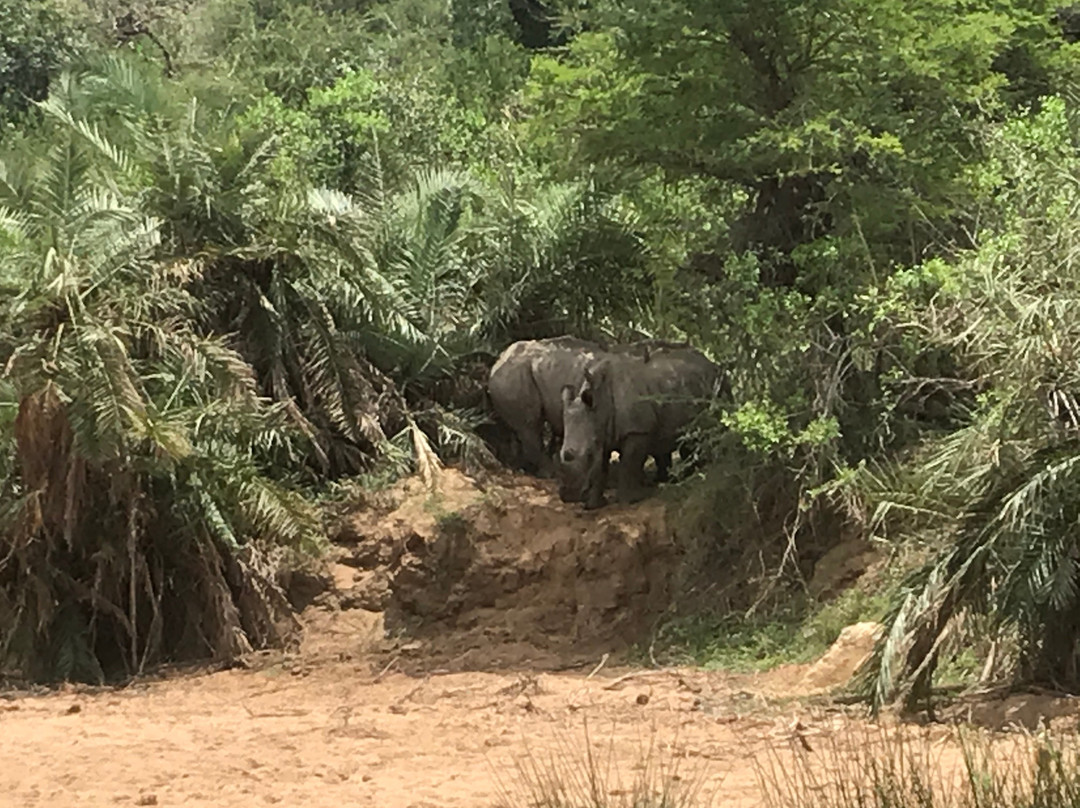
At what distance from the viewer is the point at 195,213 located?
41.3 ft

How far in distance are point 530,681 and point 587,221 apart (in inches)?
226

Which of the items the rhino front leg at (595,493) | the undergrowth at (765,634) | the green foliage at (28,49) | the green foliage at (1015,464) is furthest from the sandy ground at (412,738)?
the green foliage at (28,49)

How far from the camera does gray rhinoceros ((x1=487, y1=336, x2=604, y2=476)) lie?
40.9 ft

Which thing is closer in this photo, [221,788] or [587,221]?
[221,788]

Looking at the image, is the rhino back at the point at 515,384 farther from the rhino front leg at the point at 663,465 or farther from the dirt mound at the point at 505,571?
the rhino front leg at the point at 663,465

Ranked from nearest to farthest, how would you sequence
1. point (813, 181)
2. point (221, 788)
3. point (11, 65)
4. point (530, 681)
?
point (221, 788) → point (530, 681) → point (813, 181) → point (11, 65)

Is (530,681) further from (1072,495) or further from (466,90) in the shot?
(466,90)

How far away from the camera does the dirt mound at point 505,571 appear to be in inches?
430

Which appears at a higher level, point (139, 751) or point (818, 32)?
point (818, 32)

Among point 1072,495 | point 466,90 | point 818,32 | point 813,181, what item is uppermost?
point 466,90

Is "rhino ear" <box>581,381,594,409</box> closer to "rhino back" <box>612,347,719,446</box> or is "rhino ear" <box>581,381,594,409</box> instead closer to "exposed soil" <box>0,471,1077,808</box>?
"rhino back" <box>612,347,719,446</box>

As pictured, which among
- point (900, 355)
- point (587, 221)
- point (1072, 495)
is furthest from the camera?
point (587, 221)

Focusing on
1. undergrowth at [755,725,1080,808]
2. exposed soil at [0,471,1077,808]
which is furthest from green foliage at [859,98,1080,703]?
undergrowth at [755,725,1080,808]

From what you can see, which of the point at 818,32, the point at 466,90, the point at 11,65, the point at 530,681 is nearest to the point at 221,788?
the point at 530,681
